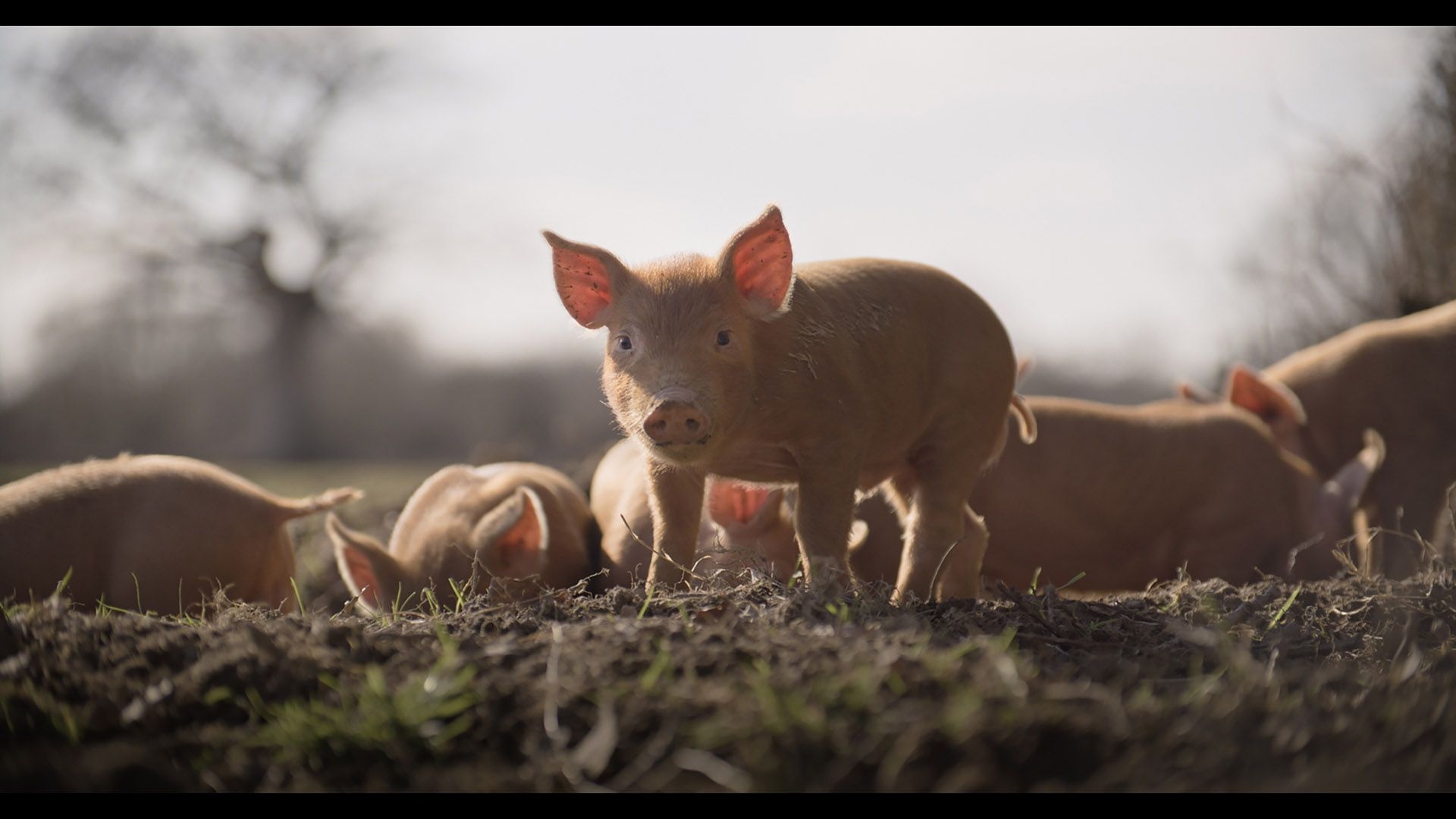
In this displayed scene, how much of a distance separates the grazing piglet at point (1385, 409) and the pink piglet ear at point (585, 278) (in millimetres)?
4186

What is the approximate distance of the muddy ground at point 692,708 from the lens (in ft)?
6.51

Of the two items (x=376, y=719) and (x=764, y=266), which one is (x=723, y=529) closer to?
(x=764, y=266)

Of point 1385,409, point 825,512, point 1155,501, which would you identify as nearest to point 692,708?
point 825,512

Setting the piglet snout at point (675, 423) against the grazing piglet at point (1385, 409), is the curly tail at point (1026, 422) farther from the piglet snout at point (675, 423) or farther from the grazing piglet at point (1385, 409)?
the grazing piglet at point (1385, 409)

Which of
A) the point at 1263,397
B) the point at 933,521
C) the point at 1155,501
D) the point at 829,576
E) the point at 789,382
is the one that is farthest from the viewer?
the point at 1263,397

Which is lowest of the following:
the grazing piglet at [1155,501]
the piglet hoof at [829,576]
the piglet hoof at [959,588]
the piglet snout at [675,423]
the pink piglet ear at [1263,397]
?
the grazing piglet at [1155,501]

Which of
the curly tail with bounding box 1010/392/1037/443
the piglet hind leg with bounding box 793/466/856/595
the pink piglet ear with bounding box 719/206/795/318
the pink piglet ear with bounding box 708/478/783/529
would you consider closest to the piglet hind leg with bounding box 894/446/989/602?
the piglet hind leg with bounding box 793/466/856/595

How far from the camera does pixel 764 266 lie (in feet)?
11.8

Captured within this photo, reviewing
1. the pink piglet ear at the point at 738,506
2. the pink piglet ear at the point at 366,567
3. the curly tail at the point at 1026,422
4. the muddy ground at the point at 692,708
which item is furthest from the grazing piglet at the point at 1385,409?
the pink piglet ear at the point at 366,567

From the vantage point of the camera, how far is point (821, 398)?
3.57 metres

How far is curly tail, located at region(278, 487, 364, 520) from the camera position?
490 cm

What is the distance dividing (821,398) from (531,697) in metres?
1.59

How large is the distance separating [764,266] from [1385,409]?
440 centimetres

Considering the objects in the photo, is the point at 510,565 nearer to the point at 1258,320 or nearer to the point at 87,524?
the point at 87,524
